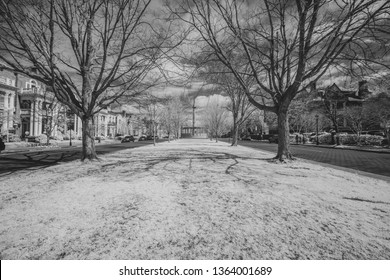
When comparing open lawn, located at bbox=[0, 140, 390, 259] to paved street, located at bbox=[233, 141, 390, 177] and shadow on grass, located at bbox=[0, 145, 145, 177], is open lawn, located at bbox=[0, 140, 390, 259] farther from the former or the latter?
paved street, located at bbox=[233, 141, 390, 177]

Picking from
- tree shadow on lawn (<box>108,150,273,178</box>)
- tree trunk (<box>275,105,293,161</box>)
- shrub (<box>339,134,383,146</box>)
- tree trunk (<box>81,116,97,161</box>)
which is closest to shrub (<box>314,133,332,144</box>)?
shrub (<box>339,134,383,146</box>)

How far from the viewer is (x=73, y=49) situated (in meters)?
7.71

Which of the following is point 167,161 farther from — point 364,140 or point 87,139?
point 364,140

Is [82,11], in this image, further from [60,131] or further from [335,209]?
[60,131]

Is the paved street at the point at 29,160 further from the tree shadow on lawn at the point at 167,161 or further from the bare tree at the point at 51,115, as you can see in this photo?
the bare tree at the point at 51,115

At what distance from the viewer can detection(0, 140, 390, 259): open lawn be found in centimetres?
190

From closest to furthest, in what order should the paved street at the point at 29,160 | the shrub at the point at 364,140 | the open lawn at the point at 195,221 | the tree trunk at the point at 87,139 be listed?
the open lawn at the point at 195,221 → the paved street at the point at 29,160 → the tree trunk at the point at 87,139 → the shrub at the point at 364,140

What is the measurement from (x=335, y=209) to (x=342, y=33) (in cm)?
570

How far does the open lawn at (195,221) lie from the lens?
1.90m

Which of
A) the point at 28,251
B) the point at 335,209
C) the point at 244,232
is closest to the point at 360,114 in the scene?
the point at 335,209

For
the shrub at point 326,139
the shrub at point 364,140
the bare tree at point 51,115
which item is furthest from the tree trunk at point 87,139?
the shrub at point 326,139

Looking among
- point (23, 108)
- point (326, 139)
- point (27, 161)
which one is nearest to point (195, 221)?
point (27, 161)

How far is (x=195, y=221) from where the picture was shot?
2.49 m

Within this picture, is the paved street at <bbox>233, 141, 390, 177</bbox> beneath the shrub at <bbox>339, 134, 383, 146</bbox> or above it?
beneath
